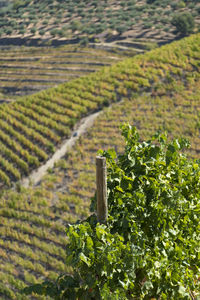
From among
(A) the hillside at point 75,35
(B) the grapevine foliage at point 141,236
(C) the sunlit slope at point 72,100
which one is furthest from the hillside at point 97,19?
(B) the grapevine foliage at point 141,236

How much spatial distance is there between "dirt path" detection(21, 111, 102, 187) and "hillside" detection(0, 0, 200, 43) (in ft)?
88.5

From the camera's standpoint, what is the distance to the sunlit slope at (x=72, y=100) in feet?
66.2

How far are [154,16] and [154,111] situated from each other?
122 feet

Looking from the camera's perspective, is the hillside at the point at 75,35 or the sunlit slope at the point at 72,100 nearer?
the sunlit slope at the point at 72,100

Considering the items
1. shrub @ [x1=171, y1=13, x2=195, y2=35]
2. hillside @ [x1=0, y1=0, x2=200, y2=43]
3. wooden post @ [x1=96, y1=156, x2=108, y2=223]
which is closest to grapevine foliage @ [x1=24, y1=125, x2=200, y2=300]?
wooden post @ [x1=96, y1=156, x2=108, y2=223]

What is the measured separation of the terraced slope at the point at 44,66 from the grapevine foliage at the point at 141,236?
32.1 meters

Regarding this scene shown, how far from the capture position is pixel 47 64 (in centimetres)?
4234

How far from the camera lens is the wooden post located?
4.40 m

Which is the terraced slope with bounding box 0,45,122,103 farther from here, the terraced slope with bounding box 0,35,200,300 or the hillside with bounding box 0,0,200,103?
the terraced slope with bounding box 0,35,200,300

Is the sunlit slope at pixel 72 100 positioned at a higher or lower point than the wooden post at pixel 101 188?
lower

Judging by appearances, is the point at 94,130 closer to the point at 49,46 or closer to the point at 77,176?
the point at 77,176

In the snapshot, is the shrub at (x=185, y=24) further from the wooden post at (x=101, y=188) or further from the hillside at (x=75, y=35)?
the wooden post at (x=101, y=188)

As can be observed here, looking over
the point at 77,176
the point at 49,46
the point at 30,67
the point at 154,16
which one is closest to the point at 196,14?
the point at 154,16

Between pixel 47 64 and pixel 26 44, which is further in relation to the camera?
pixel 26 44
